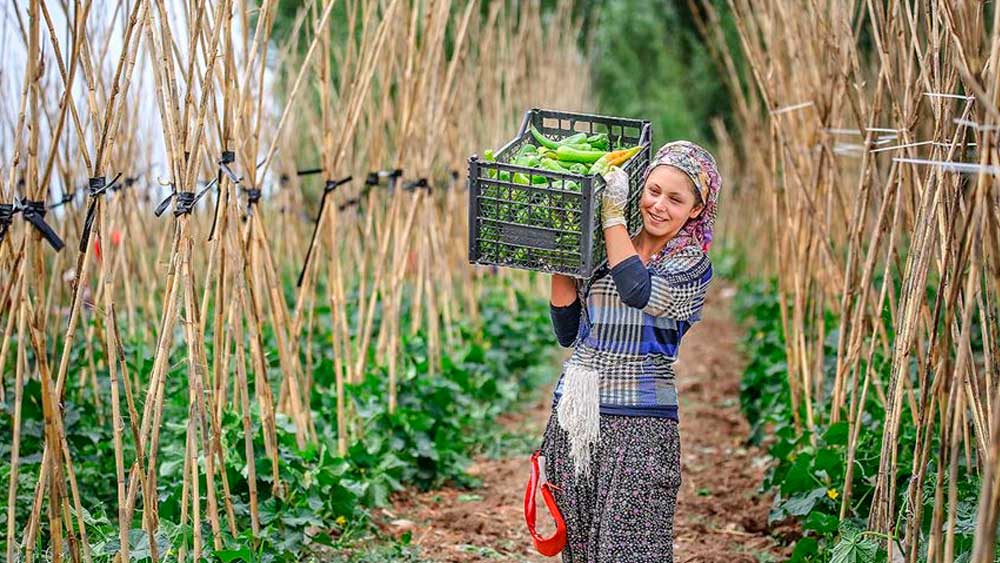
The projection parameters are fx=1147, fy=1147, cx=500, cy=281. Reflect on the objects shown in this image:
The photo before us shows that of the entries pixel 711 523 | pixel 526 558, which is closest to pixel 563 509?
pixel 526 558

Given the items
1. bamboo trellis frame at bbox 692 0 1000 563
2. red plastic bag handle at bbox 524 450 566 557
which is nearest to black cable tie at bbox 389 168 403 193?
bamboo trellis frame at bbox 692 0 1000 563

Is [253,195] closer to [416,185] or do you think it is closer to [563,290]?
[563,290]

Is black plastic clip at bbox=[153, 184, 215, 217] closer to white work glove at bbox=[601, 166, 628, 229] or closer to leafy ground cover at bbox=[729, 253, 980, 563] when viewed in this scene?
white work glove at bbox=[601, 166, 628, 229]

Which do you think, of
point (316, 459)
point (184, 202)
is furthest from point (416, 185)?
point (184, 202)

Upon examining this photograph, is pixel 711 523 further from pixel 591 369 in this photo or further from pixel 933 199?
pixel 933 199

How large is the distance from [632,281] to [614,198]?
178 mm

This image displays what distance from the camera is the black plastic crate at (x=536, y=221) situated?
2.34 metres

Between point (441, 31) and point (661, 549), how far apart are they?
8.12 ft

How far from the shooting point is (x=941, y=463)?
6.86ft

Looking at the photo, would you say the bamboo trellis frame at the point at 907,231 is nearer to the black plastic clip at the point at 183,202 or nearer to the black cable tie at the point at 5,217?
the black plastic clip at the point at 183,202

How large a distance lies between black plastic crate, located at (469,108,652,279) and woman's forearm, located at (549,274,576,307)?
0.13 m

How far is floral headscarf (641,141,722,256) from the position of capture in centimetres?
249

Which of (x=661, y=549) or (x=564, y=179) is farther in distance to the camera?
(x=661, y=549)

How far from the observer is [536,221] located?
7.81 ft
